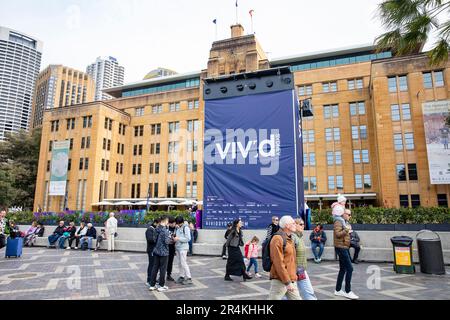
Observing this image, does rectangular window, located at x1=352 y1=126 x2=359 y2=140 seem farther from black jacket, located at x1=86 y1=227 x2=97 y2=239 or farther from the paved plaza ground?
black jacket, located at x1=86 y1=227 x2=97 y2=239

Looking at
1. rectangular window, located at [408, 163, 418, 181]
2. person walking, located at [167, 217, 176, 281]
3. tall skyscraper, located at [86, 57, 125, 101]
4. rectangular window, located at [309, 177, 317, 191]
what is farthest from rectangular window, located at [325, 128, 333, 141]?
tall skyscraper, located at [86, 57, 125, 101]

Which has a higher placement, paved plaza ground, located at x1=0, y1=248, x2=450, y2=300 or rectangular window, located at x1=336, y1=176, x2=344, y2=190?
rectangular window, located at x1=336, y1=176, x2=344, y2=190

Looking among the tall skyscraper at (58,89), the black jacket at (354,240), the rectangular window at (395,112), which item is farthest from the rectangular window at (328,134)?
the tall skyscraper at (58,89)

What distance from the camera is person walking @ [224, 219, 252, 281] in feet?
28.3

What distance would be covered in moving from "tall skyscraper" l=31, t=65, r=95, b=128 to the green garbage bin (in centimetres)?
10475

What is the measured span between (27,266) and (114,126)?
38.3 m

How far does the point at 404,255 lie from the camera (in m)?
9.41

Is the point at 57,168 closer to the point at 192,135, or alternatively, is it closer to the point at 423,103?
the point at 192,135

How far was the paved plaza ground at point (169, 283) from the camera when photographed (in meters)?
6.78

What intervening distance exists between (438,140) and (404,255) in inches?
1064

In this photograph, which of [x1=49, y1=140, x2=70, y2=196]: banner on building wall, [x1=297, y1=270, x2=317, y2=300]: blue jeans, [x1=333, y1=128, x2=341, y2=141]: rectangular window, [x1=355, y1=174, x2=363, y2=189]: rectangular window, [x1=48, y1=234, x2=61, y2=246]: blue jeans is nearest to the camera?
[x1=297, y1=270, x2=317, y2=300]: blue jeans

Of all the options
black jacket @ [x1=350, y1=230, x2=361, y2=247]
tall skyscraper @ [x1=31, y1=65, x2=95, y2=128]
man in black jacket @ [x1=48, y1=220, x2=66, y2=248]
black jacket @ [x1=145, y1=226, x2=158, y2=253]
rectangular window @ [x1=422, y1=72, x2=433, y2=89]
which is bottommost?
man in black jacket @ [x1=48, y1=220, x2=66, y2=248]

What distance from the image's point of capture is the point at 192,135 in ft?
151

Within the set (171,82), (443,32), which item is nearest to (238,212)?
(443,32)
